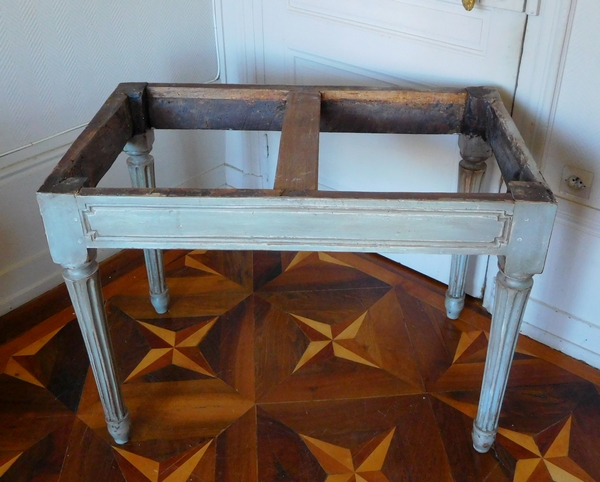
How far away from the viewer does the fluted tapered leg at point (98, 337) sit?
1031 millimetres

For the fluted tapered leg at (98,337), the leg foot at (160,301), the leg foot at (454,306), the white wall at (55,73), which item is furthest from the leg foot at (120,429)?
the leg foot at (454,306)

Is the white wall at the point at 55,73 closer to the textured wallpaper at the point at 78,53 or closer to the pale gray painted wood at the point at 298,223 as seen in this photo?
the textured wallpaper at the point at 78,53

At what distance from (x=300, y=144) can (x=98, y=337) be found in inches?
19.1

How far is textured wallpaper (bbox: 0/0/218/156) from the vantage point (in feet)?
4.65

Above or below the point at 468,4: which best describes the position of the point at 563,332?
below

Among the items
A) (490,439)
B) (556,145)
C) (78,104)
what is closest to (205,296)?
(78,104)

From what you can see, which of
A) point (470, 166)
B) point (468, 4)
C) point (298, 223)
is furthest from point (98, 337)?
point (468, 4)

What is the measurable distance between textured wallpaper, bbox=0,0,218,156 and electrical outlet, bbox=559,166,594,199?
105cm

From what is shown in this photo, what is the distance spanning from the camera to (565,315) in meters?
1.44

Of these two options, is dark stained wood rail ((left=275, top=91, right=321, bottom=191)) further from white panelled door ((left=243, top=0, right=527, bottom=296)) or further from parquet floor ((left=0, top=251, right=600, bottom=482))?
parquet floor ((left=0, top=251, right=600, bottom=482))

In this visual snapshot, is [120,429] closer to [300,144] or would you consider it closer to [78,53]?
[300,144]

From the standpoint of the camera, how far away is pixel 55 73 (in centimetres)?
149

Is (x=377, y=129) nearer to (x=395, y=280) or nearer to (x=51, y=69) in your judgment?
(x=395, y=280)

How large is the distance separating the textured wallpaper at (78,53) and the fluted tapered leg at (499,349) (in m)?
1.10
